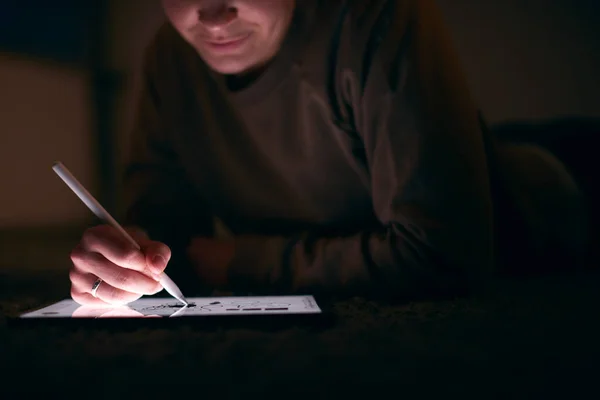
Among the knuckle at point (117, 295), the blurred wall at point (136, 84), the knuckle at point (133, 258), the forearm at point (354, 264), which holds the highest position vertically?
the blurred wall at point (136, 84)

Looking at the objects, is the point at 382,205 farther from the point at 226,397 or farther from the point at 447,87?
the point at 226,397

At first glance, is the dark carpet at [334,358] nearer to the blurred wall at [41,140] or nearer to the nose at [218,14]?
the nose at [218,14]

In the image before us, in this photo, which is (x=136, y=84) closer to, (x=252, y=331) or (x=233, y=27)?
(x=233, y=27)

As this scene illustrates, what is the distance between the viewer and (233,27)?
2.32 feet

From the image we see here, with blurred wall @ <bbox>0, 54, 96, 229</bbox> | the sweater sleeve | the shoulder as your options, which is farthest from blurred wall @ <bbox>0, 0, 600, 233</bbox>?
the sweater sleeve

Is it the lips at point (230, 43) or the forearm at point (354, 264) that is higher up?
the lips at point (230, 43)

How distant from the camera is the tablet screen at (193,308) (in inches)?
20.1

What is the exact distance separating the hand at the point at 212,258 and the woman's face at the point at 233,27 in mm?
264

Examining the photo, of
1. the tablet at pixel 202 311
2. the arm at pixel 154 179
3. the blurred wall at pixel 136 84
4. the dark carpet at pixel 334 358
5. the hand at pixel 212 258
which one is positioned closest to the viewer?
the dark carpet at pixel 334 358

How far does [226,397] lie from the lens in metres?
0.34

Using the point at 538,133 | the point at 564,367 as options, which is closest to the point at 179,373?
the point at 564,367

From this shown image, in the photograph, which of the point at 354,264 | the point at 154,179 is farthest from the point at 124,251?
the point at 154,179

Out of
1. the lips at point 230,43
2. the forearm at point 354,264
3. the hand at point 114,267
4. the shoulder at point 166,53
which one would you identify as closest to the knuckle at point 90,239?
the hand at point 114,267

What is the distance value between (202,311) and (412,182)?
0.31m
